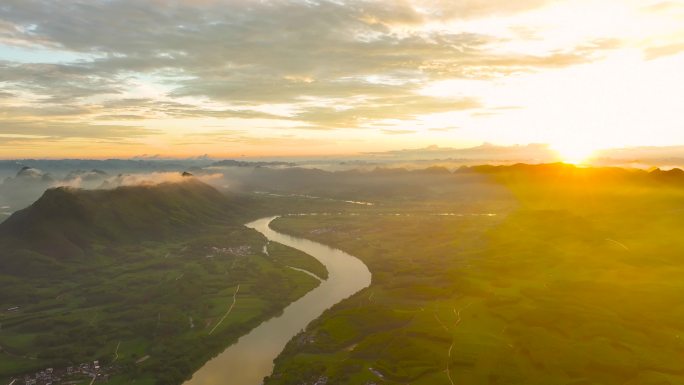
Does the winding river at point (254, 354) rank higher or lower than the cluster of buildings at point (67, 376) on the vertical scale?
lower

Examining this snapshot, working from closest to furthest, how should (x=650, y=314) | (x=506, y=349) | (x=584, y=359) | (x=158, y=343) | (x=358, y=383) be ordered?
1. (x=358, y=383)
2. (x=584, y=359)
3. (x=506, y=349)
4. (x=158, y=343)
5. (x=650, y=314)

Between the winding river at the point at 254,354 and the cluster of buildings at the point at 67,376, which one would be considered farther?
the winding river at the point at 254,354

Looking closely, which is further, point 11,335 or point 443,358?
point 11,335

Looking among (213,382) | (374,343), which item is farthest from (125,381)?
(374,343)

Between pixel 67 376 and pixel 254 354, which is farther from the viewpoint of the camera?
pixel 254 354

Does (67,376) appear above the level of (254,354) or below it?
above

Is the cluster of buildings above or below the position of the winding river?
above

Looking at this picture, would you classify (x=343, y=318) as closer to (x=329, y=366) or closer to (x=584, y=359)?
(x=329, y=366)

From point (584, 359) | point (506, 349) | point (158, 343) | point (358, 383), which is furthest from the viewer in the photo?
point (158, 343)
